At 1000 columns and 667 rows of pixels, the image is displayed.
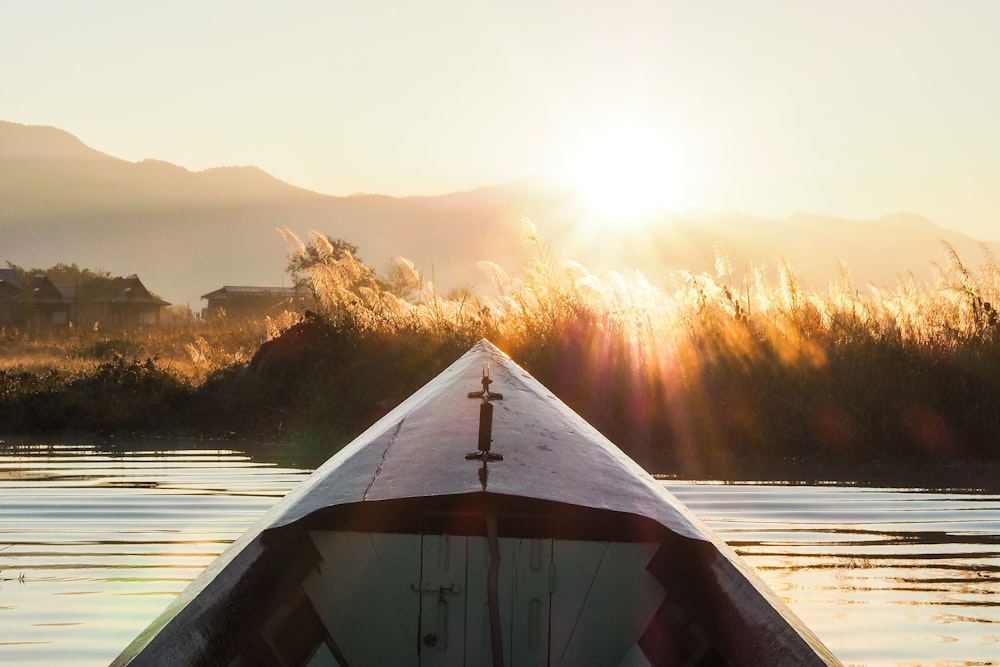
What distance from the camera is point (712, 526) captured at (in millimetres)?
7062

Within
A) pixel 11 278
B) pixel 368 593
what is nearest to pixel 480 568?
pixel 368 593

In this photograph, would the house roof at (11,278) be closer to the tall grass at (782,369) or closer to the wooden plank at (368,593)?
the tall grass at (782,369)

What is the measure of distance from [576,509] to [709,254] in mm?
99545

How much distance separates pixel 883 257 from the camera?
14100 cm

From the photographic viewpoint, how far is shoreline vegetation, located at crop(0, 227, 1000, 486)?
1068 cm

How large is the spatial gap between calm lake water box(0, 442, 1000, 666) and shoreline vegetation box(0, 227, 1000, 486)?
1.68m

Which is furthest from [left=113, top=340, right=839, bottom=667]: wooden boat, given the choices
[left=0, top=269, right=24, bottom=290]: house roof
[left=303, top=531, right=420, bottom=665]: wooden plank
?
[left=0, top=269, right=24, bottom=290]: house roof

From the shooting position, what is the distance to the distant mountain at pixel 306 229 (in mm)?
114688

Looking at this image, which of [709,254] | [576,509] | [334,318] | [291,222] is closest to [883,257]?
[709,254]

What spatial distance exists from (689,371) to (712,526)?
4.01 m

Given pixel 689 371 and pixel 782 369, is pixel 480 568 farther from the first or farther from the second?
pixel 782 369

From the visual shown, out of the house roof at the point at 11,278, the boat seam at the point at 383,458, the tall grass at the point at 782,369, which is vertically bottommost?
the house roof at the point at 11,278

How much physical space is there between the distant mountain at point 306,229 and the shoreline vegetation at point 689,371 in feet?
278

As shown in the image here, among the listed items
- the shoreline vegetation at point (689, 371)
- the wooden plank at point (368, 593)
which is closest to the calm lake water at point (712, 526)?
the wooden plank at point (368, 593)
